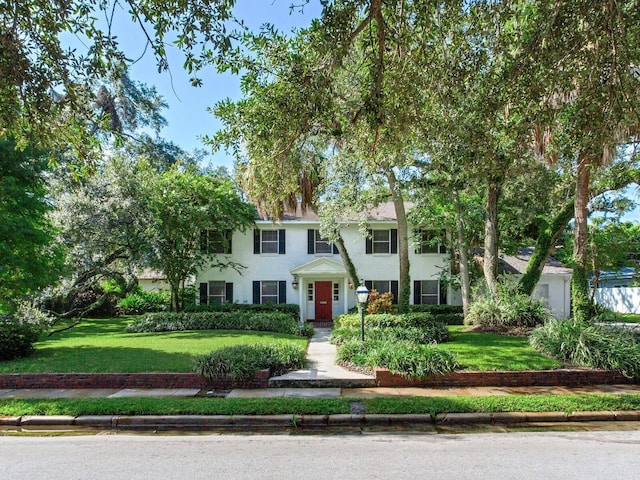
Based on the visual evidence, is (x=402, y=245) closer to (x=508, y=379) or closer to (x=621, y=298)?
(x=508, y=379)

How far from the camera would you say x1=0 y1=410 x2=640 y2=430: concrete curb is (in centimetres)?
703

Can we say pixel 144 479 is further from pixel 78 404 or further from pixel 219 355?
pixel 219 355

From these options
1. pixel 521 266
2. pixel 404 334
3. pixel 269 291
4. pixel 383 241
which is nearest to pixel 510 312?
pixel 404 334

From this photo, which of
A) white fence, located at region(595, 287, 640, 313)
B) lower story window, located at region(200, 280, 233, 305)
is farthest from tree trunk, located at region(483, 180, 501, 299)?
white fence, located at region(595, 287, 640, 313)

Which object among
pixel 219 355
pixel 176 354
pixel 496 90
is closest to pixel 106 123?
pixel 219 355

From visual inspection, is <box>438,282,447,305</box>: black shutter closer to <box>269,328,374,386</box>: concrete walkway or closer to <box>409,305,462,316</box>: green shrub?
<box>409,305,462,316</box>: green shrub

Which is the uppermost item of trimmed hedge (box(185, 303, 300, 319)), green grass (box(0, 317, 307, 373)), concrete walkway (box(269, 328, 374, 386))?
trimmed hedge (box(185, 303, 300, 319))

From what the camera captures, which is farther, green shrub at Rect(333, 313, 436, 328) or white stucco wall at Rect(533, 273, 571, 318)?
white stucco wall at Rect(533, 273, 571, 318)

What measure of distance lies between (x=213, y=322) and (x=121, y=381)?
8328mm

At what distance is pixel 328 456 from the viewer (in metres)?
5.52

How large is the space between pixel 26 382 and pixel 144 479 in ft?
20.3

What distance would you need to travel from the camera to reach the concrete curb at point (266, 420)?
7.03 meters

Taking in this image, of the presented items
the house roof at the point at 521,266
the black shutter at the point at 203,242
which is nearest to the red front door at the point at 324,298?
the black shutter at the point at 203,242

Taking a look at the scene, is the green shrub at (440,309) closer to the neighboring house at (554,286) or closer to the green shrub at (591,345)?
the neighboring house at (554,286)
